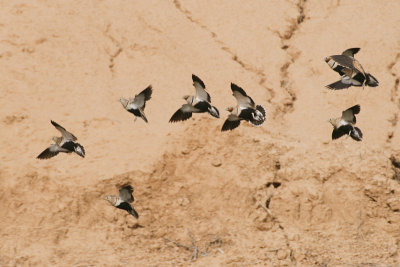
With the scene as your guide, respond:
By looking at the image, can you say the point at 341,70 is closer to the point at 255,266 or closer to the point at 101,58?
the point at 255,266

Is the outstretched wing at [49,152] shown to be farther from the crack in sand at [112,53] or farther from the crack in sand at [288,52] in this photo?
the crack in sand at [288,52]

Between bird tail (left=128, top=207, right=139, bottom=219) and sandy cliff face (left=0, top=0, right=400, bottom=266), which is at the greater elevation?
sandy cliff face (left=0, top=0, right=400, bottom=266)

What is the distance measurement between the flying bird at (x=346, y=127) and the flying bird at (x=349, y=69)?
34 centimetres

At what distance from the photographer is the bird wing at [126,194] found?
8.50 metres

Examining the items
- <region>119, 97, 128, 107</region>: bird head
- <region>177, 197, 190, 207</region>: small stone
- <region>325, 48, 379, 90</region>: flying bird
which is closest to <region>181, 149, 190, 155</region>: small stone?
<region>177, 197, 190, 207</region>: small stone

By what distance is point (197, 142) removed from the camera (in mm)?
9391

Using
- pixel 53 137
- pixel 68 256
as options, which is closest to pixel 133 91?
pixel 53 137

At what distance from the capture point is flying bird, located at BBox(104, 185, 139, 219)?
853cm

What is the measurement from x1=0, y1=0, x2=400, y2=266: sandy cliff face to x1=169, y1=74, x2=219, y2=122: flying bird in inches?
13.2

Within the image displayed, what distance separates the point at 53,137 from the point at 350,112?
3.18 metres

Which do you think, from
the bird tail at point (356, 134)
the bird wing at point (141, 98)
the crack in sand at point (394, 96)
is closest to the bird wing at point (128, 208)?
the bird wing at point (141, 98)

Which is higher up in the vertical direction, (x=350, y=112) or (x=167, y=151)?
(x=350, y=112)

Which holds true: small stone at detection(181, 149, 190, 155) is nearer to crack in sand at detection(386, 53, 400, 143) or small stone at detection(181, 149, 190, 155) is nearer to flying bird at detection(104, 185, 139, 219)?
flying bird at detection(104, 185, 139, 219)

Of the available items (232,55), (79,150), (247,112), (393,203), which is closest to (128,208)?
(79,150)
